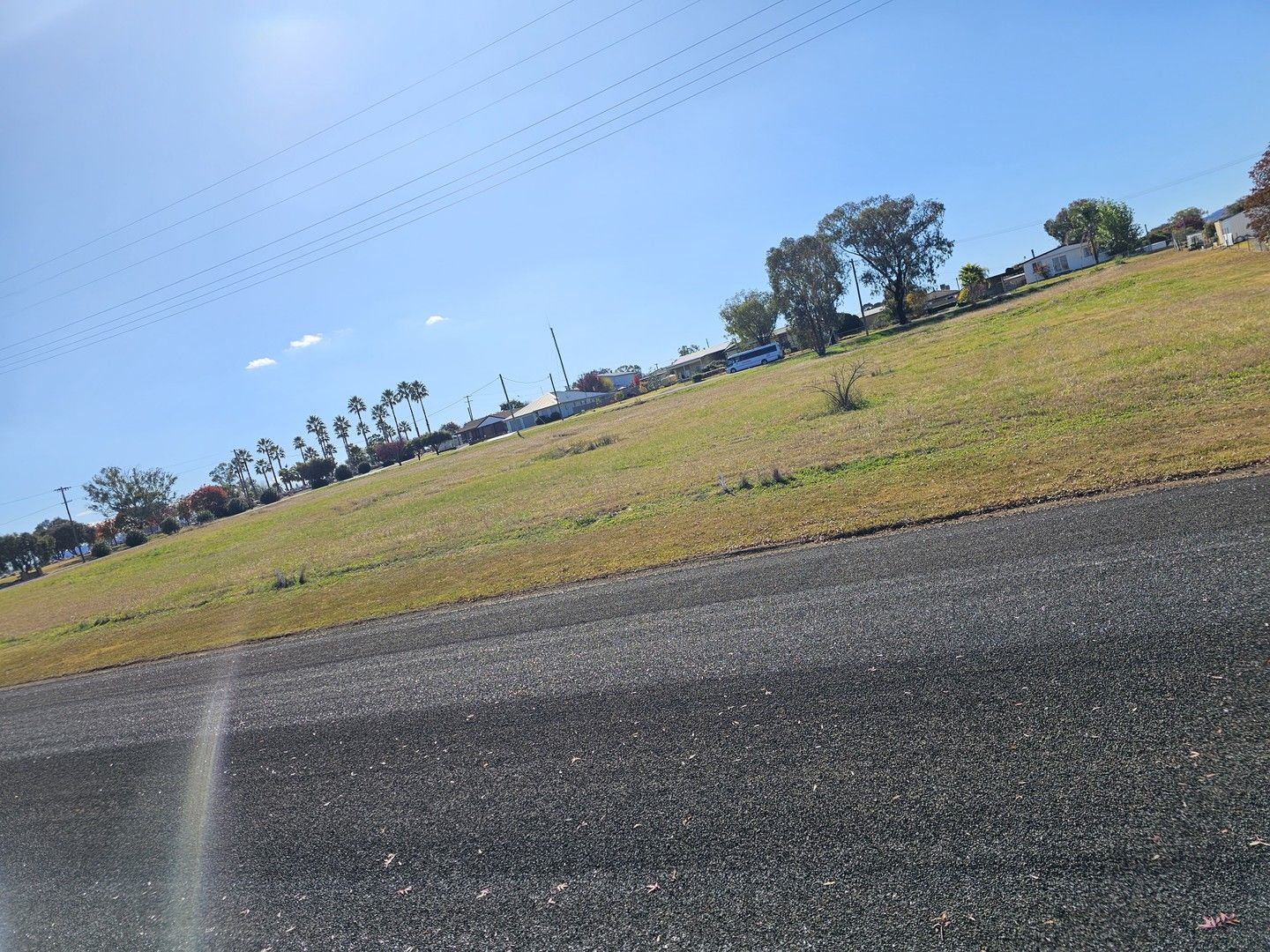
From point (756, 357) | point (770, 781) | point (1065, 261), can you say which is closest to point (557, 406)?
point (756, 357)

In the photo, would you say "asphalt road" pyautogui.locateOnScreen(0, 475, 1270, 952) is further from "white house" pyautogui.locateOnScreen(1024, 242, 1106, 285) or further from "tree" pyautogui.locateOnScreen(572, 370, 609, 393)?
"tree" pyautogui.locateOnScreen(572, 370, 609, 393)

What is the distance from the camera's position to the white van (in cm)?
10544

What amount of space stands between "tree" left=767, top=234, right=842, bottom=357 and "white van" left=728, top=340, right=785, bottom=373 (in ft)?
50.9

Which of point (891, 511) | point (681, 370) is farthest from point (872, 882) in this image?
point (681, 370)

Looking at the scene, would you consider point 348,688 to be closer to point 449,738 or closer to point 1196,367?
point 449,738

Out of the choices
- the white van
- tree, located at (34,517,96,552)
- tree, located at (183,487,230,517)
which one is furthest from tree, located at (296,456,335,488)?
the white van

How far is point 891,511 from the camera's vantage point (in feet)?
44.8

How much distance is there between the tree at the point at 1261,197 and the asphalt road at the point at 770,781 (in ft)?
112

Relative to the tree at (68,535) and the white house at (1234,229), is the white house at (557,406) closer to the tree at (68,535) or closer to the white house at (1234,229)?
the tree at (68,535)

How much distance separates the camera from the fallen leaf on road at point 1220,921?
3.49 m

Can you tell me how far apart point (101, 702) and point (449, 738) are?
988 cm

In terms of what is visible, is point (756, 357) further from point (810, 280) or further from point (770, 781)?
point (770, 781)

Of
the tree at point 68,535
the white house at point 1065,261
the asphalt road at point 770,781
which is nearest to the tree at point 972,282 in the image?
the white house at point 1065,261

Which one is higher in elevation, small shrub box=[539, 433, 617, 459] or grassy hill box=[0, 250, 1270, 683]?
small shrub box=[539, 433, 617, 459]
